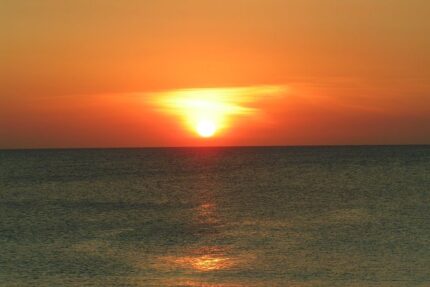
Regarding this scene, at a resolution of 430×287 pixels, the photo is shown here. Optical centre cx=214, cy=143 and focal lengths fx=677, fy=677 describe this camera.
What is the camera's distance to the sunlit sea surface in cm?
2022

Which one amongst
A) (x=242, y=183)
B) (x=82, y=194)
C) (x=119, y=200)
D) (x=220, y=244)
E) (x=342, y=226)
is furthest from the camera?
(x=242, y=183)

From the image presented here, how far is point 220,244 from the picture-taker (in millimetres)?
27016

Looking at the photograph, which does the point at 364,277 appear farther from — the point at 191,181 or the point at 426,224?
the point at 191,181

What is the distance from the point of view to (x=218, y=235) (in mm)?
30141

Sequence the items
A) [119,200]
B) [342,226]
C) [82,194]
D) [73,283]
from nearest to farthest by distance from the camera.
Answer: [73,283] < [342,226] < [119,200] < [82,194]

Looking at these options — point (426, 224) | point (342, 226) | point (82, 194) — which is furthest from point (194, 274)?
point (82, 194)

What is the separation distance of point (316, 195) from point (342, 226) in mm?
20171

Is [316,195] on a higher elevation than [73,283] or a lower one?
higher

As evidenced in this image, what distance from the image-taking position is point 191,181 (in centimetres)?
7306

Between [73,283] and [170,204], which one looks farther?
[170,204]

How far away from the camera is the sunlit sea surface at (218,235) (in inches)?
796

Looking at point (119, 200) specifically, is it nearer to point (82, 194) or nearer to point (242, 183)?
point (82, 194)

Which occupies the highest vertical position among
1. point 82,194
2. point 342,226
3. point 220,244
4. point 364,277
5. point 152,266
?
point 82,194

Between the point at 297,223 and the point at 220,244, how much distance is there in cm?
830
